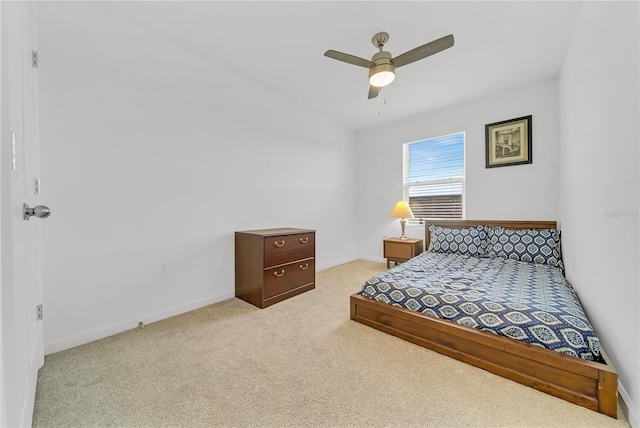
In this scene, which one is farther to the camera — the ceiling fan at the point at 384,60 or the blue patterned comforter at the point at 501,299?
the ceiling fan at the point at 384,60

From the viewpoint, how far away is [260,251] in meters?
2.56

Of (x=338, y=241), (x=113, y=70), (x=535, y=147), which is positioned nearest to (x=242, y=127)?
(x=113, y=70)

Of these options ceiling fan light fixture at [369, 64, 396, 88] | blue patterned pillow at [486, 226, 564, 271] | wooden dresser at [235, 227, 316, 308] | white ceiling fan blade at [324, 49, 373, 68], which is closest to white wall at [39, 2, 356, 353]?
wooden dresser at [235, 227, 316, 308]

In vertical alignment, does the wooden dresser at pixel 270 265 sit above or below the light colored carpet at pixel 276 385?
above

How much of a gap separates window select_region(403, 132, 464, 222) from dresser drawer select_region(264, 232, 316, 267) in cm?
218

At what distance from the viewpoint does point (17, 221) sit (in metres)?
1.03

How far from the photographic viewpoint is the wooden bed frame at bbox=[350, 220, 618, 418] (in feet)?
4.09

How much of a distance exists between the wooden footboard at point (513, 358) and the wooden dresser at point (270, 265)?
1.10 metres

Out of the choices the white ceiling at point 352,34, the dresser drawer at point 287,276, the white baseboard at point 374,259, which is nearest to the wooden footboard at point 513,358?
the dresser drawer at point 287,276

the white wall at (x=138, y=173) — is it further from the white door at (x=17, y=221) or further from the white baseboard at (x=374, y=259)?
the white baseboard at (x=374, y=259)

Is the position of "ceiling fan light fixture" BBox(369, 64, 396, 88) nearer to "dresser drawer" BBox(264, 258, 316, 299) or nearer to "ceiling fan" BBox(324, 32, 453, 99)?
"ceiling fan" BBox(324, 32, 453, 99)

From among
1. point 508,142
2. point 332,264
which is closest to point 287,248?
point 332,264

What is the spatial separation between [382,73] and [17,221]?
91.7 inches

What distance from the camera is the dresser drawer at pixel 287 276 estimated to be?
2605mm
